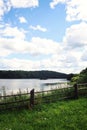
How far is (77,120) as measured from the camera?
14.2 m

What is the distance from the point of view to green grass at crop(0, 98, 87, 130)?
13172mm

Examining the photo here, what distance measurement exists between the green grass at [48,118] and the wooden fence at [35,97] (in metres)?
0.61

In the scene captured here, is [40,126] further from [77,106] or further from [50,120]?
[77,106]

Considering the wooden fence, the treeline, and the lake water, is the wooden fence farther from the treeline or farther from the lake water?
the treeline

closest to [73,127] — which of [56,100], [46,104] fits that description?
[46,104]

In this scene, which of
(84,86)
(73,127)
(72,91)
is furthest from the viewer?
(84,86)

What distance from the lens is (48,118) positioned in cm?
1483

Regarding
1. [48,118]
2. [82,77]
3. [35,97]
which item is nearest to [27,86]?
[82,77]

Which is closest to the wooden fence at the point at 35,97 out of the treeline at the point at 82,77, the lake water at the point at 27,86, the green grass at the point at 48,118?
the green grass at the point at 48,118

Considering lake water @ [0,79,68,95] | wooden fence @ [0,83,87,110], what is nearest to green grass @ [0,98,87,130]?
wooden fence @ [0,83,87,110]

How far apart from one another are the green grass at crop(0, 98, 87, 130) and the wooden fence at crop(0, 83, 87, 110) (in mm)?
606

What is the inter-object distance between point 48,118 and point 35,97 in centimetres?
412

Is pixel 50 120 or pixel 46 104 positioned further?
pixel 46 104

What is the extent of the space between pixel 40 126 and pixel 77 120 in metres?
2.23
